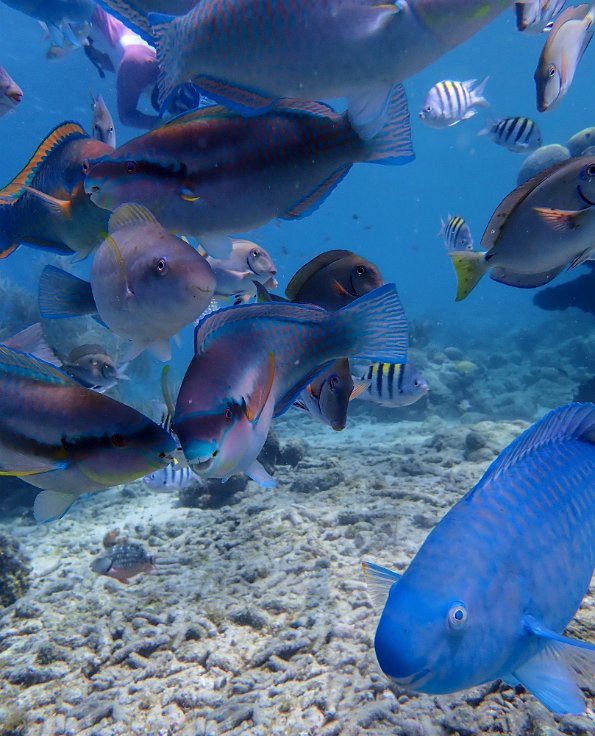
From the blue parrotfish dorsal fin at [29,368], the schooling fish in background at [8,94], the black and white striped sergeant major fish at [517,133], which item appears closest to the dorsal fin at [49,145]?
the blue parrotfish dorsal fin at [29,368]

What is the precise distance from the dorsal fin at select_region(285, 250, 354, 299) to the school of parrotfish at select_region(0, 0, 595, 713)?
0.38 meters

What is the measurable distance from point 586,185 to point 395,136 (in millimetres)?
890

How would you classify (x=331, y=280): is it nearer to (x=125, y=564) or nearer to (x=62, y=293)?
(x=62, y=293)

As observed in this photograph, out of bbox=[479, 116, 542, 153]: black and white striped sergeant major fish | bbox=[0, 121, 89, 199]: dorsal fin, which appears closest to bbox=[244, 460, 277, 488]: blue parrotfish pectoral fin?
bbox=[0, 121, 89, 199]: dorsal fin

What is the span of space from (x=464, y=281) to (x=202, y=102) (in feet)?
4.44

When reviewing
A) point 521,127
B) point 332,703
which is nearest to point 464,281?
point 332,703

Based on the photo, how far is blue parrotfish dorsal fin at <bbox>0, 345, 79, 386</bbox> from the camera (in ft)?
4.49

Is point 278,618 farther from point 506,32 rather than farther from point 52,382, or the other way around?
point 506,32

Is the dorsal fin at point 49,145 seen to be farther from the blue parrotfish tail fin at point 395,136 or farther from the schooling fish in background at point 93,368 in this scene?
the schooling fish in background at point 93,368

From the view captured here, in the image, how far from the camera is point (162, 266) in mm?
1363

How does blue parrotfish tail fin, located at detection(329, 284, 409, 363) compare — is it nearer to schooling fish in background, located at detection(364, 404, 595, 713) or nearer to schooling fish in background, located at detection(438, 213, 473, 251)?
schooling fish in background, located at detection(364, 404, 595, 713)

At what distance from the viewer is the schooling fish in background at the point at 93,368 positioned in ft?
15.6

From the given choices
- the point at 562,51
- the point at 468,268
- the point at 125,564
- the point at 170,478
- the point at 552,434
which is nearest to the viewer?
the point at 552,434

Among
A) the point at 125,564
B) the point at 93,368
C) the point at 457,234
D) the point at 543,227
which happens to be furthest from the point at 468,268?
the point at 457,234
